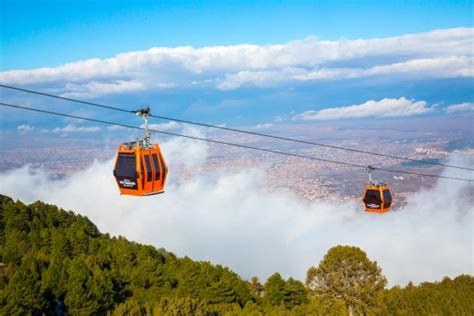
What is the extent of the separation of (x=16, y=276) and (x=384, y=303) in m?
36.6

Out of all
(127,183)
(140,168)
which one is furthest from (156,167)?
(127,183)

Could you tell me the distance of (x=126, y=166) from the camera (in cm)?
2630

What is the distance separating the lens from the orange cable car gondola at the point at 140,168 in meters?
26.0

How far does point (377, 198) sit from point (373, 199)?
307mm

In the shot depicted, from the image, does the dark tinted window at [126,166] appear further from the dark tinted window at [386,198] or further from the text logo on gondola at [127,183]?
the dark tinted window at [386,198]

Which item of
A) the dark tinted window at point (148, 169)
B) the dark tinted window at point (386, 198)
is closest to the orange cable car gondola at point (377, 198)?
the dark tinted window at point (386, 198)

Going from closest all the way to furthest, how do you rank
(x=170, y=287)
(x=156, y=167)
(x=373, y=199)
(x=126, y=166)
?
(x=126, y=166) < (x=156, y=167) < (x=373, y=199) < (x=170, y=287)

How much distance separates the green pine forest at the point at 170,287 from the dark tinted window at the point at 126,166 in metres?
19.8

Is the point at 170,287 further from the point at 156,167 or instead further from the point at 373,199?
the point at 156,167

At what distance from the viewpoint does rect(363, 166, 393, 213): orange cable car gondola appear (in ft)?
A: 132

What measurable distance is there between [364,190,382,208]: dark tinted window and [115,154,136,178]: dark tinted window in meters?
20.0

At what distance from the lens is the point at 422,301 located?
57375 millimetres

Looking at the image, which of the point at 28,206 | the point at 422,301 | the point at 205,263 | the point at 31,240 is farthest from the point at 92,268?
the point at 28,206

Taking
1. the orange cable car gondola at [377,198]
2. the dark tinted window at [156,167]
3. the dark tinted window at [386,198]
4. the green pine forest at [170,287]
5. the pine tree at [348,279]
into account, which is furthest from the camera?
the pine tree at [348,279]
